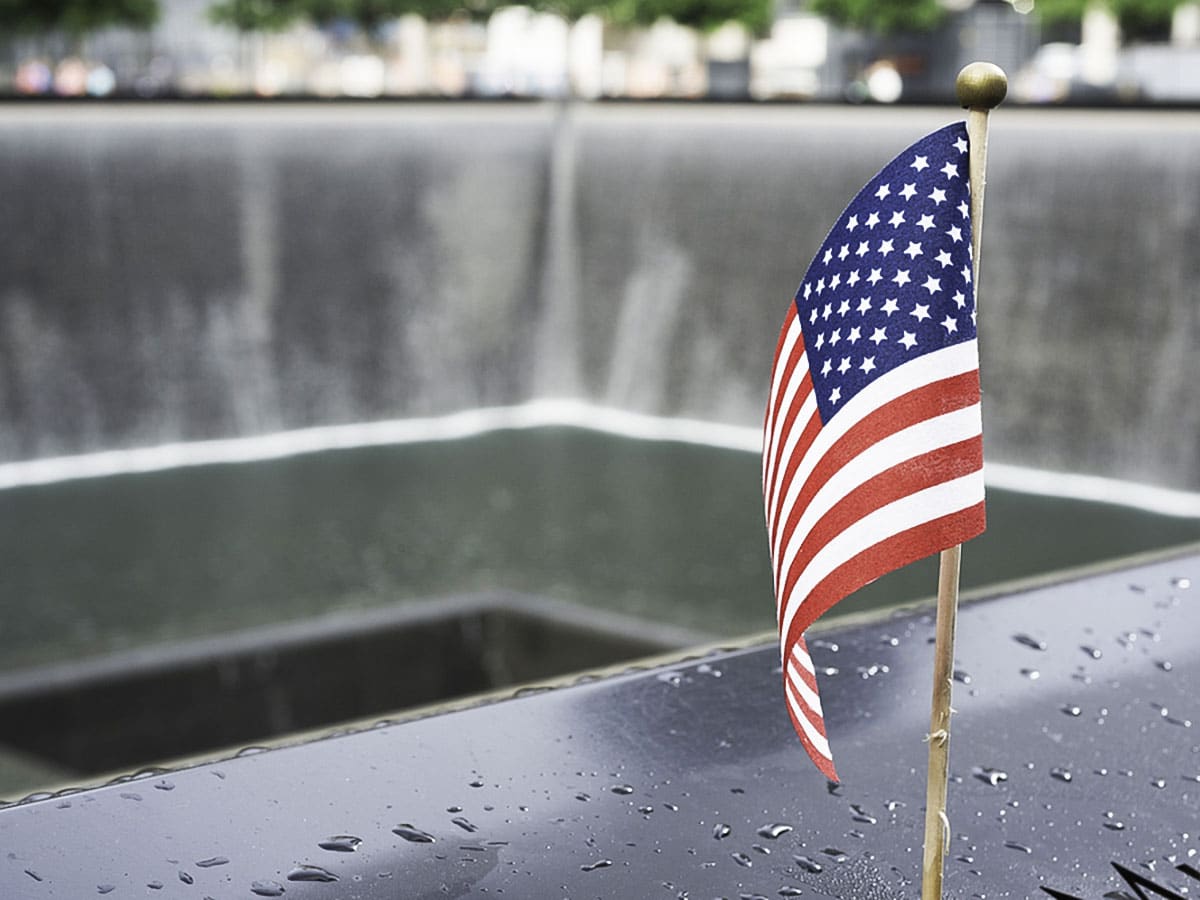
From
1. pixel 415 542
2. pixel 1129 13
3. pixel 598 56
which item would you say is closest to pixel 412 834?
pixel 415 542

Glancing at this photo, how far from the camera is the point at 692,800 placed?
1468 mm

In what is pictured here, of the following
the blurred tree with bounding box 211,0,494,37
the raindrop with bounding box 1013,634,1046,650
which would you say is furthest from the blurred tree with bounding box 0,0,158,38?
the raindrop with bounding box 1013,634,1046,650

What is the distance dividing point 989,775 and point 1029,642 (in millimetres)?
344

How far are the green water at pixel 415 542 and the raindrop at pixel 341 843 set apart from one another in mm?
4359

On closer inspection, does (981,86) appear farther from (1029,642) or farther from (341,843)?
(1029,642)

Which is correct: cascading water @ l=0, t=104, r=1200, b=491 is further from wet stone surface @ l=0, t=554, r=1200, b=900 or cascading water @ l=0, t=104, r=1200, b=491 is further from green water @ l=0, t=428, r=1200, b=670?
wet stone surface @ l=0, t=554, r=1200, b=900

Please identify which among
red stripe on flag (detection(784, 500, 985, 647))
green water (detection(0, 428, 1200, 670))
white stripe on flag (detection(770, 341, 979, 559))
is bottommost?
green water (detection(0, 428, 1200, 670))

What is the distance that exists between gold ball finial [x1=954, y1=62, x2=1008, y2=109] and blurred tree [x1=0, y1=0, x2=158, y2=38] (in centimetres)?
1465

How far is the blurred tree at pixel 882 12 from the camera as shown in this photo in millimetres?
14234

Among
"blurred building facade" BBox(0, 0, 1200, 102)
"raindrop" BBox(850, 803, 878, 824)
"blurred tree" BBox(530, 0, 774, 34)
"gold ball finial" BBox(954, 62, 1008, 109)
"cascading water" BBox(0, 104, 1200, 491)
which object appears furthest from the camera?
"blurred building facade" BBox(0, 0, 1200, 102)

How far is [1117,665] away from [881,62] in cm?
1701

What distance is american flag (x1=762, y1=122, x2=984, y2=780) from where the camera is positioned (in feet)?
3.76

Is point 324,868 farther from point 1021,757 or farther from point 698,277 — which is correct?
point 698,277

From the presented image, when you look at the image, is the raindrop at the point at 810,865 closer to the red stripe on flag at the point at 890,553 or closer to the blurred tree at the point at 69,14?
the red stripe on flag at the point at 890,553
